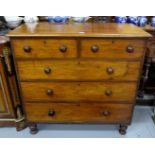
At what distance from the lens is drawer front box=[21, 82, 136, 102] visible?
144cm

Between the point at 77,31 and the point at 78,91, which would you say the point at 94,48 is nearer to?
the point at 77,31

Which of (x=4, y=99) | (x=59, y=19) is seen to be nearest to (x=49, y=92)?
(x=4, y=99)

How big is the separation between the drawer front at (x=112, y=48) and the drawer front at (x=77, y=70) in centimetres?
6

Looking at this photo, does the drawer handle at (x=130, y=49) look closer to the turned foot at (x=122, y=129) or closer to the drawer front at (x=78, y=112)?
the drawer front at (x=78, y=112)

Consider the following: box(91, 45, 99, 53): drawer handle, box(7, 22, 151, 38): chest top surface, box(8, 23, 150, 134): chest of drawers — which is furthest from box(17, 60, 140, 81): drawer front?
box(7, 22, 151, 38): chest top surface

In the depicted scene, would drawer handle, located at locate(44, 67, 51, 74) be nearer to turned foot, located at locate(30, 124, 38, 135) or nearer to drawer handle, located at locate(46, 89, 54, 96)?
drawer handle, located at locate(46, 89, 54, 96)

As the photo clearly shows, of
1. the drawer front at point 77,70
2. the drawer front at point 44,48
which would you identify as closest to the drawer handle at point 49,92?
the drawer front at point 77,70

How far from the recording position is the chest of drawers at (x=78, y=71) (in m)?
1.26

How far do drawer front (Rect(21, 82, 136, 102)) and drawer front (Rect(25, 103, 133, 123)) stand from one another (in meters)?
0.06

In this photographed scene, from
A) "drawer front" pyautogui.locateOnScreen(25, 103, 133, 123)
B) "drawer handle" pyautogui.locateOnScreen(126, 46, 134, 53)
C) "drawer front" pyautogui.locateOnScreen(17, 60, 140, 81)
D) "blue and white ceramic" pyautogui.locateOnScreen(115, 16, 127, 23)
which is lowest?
"drawer front" pyautogui.locateOnScreen(25, 103, 133, 123)

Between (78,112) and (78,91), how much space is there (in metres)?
0.22
